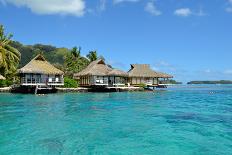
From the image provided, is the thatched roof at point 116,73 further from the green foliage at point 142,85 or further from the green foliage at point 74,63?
the green foliage at point 74,63

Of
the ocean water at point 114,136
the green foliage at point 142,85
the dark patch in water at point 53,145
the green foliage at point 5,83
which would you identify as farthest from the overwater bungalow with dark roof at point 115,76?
the dark patch in water at point 53,145

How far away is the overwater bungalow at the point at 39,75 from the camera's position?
1766 inches

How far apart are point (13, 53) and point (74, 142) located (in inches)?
1567

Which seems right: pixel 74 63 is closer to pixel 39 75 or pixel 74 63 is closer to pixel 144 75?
pixel 144 75

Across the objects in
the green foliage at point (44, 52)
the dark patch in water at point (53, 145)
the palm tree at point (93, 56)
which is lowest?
the dark patch in water at point (53, 145)

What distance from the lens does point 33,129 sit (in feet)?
48.1

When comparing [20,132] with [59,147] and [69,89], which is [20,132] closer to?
[59,147]

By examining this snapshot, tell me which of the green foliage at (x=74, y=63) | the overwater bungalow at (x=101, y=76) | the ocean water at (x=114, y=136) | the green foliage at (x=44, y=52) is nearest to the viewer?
the ocean water at (x=114, y=136)

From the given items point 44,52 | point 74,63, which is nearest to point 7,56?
point 74,63

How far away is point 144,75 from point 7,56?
22985 mm

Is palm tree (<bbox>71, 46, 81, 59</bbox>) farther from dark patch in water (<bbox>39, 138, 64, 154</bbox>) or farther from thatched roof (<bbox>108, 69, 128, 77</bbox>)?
dark patch in water (<bbox>39, 138, 64, 154</bbox>)

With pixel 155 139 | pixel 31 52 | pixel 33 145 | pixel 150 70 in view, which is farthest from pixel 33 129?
pixel 31 52

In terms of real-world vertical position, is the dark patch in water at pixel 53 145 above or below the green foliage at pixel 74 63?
below

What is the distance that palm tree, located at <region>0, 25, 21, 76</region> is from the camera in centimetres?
4538
